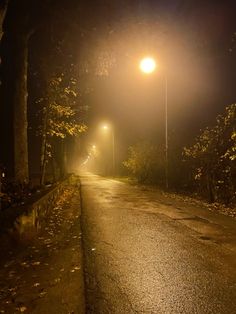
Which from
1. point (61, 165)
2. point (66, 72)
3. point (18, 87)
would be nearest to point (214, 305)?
point (18, 87)

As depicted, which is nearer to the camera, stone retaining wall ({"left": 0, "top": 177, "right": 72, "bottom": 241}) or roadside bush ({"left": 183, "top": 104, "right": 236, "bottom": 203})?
stone retaining wall ({"left": 0, "top": 177, "right": 72, "bottom": 241})

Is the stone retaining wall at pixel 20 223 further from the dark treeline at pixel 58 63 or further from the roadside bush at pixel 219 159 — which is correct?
the roadside bush at pixel 219 159

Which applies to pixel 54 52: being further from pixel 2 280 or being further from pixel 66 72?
pixel 2 280

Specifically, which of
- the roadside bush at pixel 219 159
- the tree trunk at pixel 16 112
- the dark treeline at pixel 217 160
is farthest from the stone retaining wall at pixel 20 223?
the roadside bush at pixel 219 159

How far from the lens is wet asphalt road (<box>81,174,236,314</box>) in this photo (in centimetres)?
474

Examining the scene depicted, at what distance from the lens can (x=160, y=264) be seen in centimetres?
655

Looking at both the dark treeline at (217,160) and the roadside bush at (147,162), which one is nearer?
the dark treeline at (217,160)

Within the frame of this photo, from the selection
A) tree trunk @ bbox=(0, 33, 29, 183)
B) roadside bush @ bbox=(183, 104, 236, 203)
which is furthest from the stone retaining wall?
roadside bush @ bbox=(183, 104, 236, 203)

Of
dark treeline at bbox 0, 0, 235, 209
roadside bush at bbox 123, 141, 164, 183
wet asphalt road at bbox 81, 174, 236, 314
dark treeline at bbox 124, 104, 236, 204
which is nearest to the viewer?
wet asphalt road at bbox 81, 174, 236, 314

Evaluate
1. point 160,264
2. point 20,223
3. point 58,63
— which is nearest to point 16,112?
point 58,63

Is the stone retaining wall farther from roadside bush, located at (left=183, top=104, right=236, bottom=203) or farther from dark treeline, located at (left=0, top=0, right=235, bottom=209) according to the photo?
roadside bush, located at (left=183, top=104, right=236, bottom=203)

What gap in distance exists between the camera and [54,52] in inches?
551

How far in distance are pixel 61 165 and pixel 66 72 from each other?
2149 centimetres

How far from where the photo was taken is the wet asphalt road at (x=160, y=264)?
4.74 m
